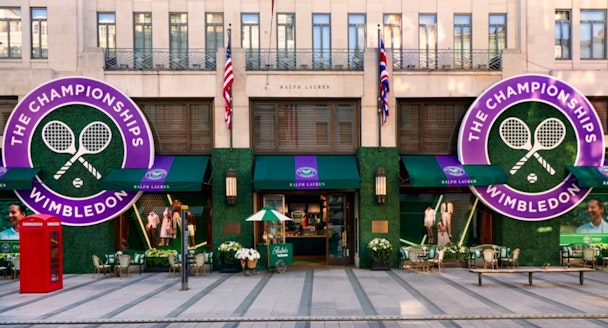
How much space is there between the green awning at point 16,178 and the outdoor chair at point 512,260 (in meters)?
19.4

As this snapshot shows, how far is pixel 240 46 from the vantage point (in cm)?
2222

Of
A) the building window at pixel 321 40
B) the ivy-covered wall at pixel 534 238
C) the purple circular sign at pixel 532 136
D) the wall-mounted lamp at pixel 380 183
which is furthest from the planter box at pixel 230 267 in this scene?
the ivy-covered wall at pixel 534 238

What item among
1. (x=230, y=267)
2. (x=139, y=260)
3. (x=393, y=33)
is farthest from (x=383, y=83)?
(x=139, y=260)

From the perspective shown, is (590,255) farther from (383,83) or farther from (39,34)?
(39,34)

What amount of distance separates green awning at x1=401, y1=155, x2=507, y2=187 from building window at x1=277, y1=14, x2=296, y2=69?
6674mm

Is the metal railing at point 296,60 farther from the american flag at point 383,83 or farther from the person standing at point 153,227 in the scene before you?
the person standing at point 153,227

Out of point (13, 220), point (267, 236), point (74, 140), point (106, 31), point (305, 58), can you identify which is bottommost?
point (267, 236)

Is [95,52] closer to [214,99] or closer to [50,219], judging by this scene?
[214,99]

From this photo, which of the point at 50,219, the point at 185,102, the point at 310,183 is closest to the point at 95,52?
the point at 185,102

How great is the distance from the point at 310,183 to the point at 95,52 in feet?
34.7

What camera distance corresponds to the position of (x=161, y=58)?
2222cm

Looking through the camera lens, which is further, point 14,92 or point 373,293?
point 14,92

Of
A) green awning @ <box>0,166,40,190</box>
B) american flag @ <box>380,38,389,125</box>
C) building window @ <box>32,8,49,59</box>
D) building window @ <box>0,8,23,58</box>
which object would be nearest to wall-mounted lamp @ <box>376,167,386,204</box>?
american flag @ <box>380,38,389,125</box>

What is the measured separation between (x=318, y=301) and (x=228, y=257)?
6757mm
